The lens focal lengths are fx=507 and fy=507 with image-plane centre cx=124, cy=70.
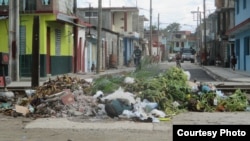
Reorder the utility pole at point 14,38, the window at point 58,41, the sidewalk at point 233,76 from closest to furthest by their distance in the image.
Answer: the utility pole at point 14,38
the sidewalk at point 233,76
the window at point 58,41

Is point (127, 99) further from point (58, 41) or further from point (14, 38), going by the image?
point (58, 41)

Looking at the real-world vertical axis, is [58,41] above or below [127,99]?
above

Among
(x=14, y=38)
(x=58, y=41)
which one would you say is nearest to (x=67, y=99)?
(x=14, y=38)

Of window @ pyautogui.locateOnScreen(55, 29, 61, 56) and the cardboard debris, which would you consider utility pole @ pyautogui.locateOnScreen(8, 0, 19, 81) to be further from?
the cardboard debris

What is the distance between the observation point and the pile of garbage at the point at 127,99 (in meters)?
12.5

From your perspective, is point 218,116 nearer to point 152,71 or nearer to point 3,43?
point 152,71

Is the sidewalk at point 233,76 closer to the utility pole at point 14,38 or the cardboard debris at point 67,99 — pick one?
the utility pole at point 14,38

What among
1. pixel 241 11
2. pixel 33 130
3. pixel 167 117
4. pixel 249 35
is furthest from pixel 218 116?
pixel 241 11

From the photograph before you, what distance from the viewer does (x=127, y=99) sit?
1265 cm

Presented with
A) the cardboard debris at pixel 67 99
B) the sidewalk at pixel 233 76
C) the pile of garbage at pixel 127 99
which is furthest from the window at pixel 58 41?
the cardboard debris at pixel 67 99

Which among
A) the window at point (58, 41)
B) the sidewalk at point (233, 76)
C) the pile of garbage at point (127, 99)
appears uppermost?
the window at point (58, 41)

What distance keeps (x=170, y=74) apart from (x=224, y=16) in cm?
4316

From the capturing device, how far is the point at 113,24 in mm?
61938

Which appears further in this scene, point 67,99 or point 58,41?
point 58,41
